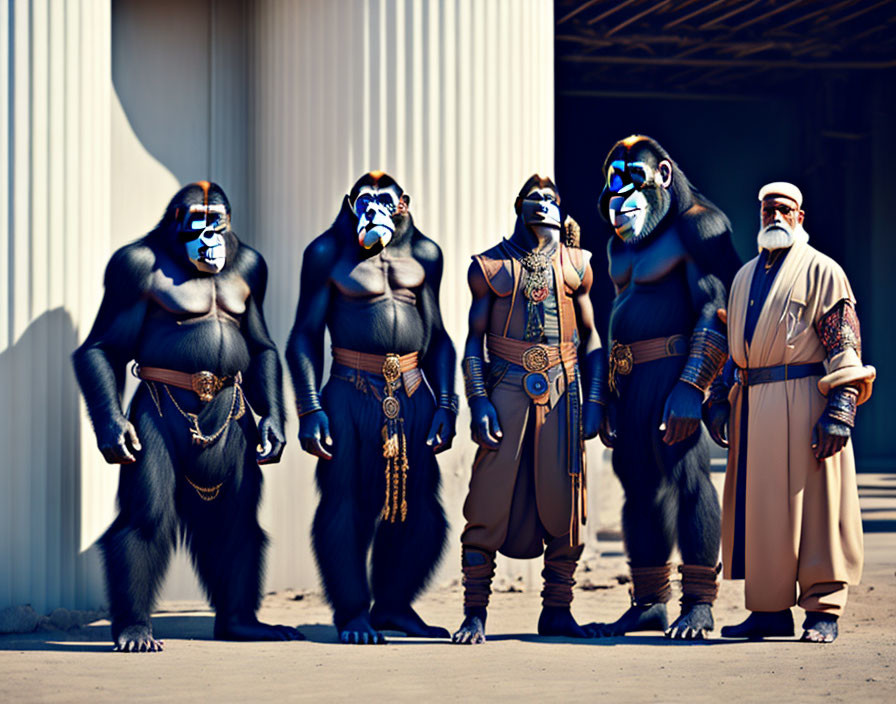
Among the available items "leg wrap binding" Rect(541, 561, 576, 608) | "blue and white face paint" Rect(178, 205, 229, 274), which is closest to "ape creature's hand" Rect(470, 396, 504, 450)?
"leg wrap binding" Rect(541, 561, 576, 608)

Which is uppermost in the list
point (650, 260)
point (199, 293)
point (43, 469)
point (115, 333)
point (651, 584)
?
point (650, 260)

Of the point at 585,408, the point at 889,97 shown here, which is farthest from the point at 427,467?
the point at 889,97

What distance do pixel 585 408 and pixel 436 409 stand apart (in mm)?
667

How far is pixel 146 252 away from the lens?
6.16 meters

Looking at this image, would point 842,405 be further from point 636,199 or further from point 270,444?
point 270,444

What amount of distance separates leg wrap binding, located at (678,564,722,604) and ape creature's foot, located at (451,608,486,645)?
3.02 feet

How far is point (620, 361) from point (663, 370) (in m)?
0.21

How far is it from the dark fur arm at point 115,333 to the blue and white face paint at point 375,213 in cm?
93

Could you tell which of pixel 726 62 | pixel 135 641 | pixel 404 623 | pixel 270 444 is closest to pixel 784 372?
pixel 404 623

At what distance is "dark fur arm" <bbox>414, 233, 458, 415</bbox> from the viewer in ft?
20.7

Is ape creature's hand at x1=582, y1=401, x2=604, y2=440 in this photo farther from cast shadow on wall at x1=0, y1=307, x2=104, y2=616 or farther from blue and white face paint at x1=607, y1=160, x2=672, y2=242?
cast shadow on wall at x1=0, y1=307, x2=104, y2=616

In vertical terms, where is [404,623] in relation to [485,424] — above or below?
below

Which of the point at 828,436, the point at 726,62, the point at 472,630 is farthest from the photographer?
the point at 726,62

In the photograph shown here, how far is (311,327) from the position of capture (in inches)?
246
